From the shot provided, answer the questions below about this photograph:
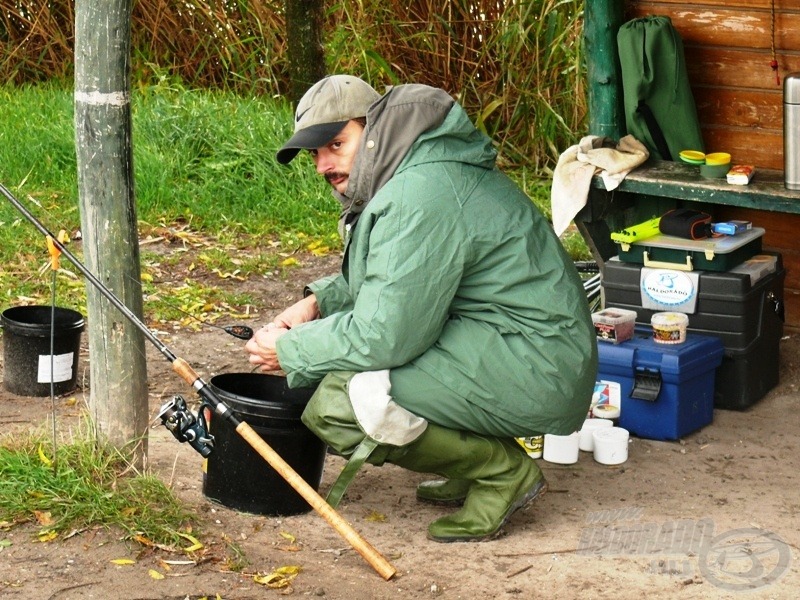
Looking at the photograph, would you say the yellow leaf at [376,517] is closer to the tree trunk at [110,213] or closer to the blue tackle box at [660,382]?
the tree trunk at [110,213]

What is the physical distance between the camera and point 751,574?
4055 mm

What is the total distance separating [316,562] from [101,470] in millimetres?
771

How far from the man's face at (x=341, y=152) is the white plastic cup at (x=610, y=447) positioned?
59.9 inches

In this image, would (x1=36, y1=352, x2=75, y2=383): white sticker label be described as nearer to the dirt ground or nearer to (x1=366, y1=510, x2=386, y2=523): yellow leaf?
the dirt ground

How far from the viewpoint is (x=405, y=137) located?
13.3ft

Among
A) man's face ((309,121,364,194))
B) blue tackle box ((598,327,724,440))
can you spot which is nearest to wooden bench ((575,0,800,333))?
blue tackle box ((598,327,724,440))

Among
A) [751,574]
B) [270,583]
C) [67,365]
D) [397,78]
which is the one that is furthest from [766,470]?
[397,78]

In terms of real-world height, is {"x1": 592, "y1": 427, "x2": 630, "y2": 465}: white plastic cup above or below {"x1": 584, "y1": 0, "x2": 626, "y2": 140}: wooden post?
below

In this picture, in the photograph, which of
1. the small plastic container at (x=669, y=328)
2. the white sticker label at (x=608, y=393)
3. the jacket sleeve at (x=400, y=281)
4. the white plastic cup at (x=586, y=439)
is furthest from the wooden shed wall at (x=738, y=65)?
the jacket sleeve at (x=400, y=281)

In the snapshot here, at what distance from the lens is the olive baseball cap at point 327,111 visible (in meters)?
4.07

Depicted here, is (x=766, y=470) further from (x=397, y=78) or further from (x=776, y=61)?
(x=397, y=78)

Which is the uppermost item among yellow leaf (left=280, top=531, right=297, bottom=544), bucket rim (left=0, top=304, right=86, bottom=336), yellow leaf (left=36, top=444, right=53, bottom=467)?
bucket rim (left=0, top=304, right=86, bottom=336)

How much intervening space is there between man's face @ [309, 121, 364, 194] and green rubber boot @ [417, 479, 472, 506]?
1086 millimetres

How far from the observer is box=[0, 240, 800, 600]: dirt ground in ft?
12.8
